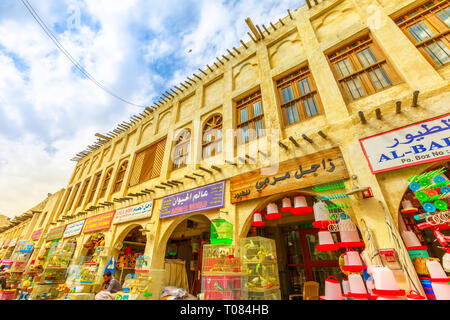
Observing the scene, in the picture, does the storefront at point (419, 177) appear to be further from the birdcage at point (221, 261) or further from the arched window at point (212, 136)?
the arched window at point (212, 136)

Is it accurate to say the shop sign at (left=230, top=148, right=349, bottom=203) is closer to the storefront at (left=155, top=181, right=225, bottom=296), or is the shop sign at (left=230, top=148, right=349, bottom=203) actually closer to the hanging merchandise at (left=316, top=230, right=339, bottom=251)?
the storefront at (left=155, top=181, right=225, bottom=296)

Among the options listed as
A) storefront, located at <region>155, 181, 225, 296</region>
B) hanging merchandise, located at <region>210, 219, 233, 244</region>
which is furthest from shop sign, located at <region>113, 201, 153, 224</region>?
hanging merchandise, located at <region>210, 219, 233, 244</region>

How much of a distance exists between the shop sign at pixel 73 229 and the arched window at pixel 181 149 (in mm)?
7123

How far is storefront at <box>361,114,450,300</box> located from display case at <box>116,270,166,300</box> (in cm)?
634

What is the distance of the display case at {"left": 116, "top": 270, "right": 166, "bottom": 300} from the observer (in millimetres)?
5925

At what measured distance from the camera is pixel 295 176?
4.94 m

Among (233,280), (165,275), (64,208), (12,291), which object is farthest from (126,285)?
(64,208)

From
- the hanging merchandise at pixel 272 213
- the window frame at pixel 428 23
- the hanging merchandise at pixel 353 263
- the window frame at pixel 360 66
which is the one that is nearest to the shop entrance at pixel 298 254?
the hanging merchandise at pixel 272 213

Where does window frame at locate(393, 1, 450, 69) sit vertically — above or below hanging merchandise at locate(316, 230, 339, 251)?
above

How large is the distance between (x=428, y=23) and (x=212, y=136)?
6760mm

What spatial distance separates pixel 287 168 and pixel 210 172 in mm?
2663

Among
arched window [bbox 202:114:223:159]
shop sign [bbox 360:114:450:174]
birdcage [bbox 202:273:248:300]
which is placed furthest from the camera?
arched window [bbox 202:114:223:159]

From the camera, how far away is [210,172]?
6871 millimetres

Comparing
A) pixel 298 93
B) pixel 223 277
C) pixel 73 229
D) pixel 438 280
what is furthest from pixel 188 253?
pixel 438 280
